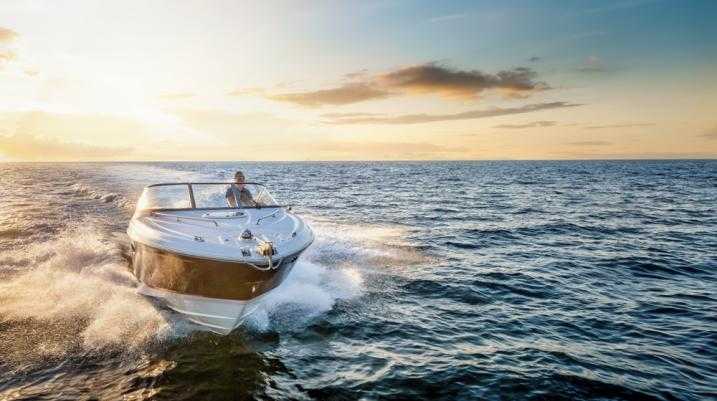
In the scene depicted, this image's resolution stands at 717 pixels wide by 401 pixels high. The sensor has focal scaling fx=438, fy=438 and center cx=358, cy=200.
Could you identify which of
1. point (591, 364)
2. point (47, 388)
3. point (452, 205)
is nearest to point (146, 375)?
point (47, 388)

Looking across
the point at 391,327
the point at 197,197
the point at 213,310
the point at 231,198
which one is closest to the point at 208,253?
the point at 213,310

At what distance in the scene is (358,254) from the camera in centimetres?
1623

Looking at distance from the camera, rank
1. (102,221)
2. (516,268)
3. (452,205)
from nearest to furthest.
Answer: (516,268), (102,221), (452,205)

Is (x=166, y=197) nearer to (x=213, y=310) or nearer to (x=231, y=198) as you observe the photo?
(x=231, y=198)

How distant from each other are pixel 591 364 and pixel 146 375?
8.11 meters

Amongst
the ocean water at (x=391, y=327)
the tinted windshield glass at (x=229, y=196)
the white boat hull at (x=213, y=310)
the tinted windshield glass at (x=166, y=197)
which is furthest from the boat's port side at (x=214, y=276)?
the tinted windshield glass at (x=229, y=196)

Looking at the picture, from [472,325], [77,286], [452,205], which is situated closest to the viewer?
[472,325]

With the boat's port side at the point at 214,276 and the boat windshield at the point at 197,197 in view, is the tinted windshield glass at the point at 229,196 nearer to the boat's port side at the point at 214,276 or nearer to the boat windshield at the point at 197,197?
the boat windshield at the point at 197,197

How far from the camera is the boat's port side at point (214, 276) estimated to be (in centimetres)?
861

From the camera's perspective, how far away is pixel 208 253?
861 cm

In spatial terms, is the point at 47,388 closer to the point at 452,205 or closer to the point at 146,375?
the point at 146,375

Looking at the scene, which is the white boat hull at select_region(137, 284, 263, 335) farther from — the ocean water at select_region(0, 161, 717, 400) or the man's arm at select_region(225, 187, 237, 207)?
the man's arm at select_region(225, 187, 237, 207)

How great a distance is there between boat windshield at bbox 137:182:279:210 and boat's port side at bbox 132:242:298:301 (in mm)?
1742

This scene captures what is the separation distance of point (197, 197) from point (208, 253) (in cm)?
289
